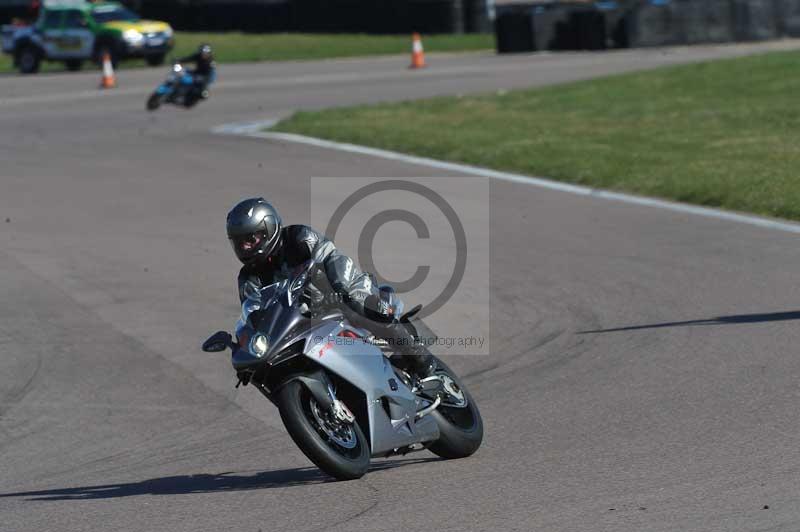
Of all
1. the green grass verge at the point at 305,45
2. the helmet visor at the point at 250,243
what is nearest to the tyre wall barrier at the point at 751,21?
the green grass verge at the point at 305,45

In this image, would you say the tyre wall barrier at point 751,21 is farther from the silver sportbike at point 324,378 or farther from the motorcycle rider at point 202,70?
the silver sportbike at point 324,378

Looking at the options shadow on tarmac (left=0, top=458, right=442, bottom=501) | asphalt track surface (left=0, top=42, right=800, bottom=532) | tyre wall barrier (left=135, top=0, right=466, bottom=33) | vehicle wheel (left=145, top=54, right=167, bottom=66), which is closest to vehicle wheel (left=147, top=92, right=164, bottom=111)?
asphalt track surface (left=0, top=42, right=800, bottom=532)

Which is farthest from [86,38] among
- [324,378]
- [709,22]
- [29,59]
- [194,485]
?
[324,378]

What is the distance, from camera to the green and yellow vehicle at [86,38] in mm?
39594

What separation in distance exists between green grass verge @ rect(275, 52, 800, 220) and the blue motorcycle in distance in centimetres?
367

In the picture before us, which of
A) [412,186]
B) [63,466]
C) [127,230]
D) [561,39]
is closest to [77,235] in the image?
[127,230]

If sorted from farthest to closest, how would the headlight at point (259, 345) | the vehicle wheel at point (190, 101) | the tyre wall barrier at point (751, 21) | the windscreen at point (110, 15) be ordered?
the windscreen at point (110, 15) < the tyre wall barrier at point (751, 21) < the vehicle wheel at point (190, 101) < the headlight at point (259, 345)

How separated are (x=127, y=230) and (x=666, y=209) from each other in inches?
229

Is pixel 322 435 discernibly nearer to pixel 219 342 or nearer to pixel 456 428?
pixel 219 342

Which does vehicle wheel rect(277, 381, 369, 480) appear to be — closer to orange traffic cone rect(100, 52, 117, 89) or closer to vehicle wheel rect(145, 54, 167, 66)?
orange traffic cone rect(100, 52, 117, 89)

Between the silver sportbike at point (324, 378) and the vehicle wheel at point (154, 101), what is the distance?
21116mm

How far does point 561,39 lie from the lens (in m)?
39.1

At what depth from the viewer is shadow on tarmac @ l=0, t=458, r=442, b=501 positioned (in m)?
6.64

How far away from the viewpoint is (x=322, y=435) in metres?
6.37
